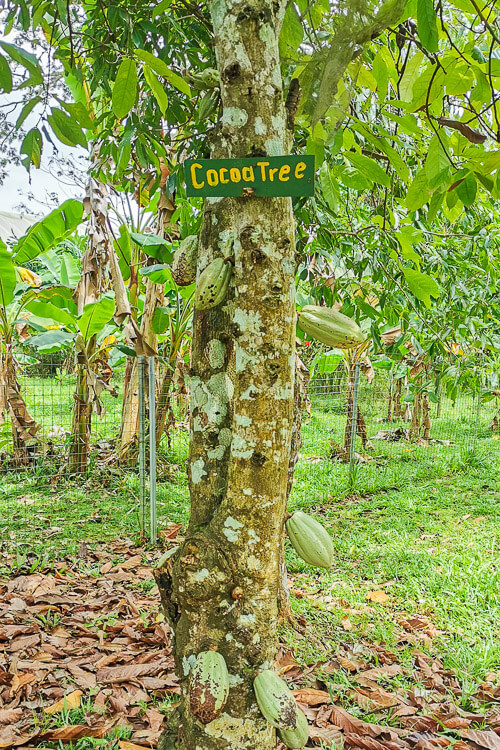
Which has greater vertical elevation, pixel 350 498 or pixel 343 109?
pixel 343 109

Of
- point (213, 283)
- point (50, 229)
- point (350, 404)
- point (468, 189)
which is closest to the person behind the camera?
point (213, 283)

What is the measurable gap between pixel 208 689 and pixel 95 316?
433cm

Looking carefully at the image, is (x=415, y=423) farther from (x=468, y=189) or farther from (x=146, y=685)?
(x=468, y=189)

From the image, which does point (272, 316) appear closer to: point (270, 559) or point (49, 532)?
point (270, 559)

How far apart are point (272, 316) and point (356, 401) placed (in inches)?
196

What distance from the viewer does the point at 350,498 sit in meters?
5.57

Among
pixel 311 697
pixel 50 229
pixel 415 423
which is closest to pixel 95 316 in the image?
pixel 50 229

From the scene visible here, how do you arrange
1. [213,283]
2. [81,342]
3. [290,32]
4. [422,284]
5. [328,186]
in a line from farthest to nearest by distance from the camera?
[81,342], [422,284], [328,186], [290,32], [213,283]

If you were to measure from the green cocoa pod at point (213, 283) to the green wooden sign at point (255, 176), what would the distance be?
156 mm

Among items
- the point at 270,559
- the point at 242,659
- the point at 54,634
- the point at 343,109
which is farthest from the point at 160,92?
the point at 54,634

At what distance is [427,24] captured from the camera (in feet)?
3.33

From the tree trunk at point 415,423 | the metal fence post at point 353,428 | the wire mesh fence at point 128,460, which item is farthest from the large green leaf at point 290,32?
the tree trunk at point 415,423

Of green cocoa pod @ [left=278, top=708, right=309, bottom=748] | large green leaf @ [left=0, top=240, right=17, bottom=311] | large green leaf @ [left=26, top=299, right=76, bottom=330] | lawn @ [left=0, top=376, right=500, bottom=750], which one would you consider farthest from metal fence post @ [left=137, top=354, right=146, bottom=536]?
green cocoa pod @ [left=278, top=708, right=309, bottom=748]

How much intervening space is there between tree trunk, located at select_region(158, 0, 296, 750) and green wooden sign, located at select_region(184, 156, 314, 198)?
3 cm
